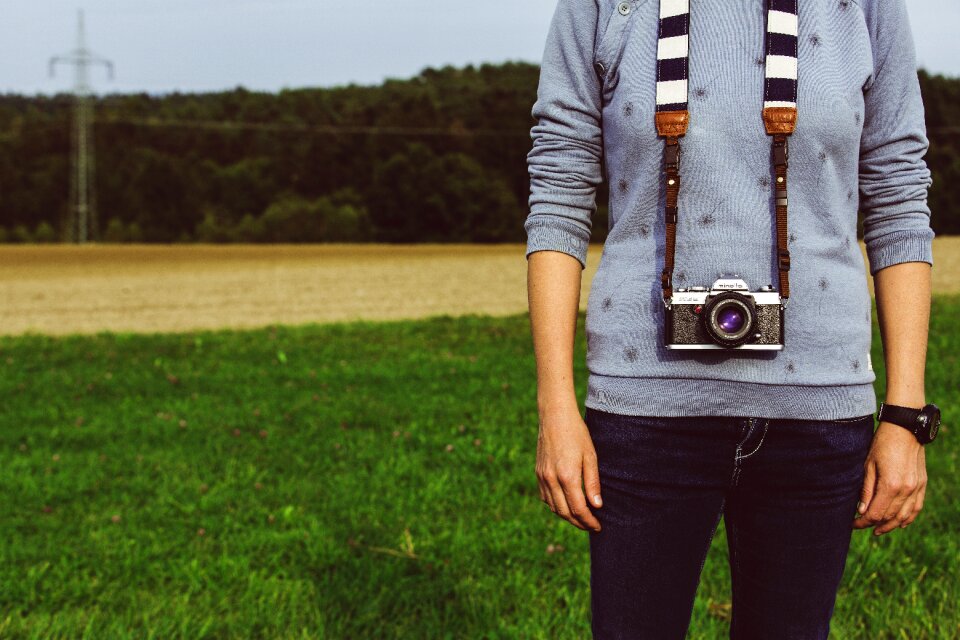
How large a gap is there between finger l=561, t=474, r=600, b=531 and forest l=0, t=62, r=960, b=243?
38783mm

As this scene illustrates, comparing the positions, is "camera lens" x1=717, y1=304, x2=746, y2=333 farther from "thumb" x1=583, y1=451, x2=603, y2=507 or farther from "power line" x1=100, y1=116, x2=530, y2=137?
"power line" x1=100, y1=116, x2=530, y2=137

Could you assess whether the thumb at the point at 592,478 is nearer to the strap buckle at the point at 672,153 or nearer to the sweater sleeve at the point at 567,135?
the sweater sleeve at the point at 567,135

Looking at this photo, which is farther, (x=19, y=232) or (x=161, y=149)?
(x=161, y=149)

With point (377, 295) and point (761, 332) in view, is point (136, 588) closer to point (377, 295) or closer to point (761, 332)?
point (761, 332)

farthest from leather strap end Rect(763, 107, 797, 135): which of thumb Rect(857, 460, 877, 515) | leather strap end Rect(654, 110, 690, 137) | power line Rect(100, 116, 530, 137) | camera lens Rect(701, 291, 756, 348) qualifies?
power line Rect(100, 116, 530, 137)

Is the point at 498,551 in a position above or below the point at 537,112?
below

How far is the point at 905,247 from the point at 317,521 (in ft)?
9.61

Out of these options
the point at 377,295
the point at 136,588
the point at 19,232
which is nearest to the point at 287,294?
the point at 377,295

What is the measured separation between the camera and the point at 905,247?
1.41 meters

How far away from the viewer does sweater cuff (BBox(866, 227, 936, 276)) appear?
1.40 metres

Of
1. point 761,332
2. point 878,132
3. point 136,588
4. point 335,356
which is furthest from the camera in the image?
point 335,356

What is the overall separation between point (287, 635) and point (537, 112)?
2074 millimetres

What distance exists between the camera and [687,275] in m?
1.31

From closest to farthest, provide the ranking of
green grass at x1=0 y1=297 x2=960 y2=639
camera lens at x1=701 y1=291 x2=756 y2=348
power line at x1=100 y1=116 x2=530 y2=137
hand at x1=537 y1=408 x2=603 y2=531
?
1. camera lens at x1=701 y1=291 x2=756 y2=348
2. hand at x1=537 y1=408 x2=603 y2=531
3. green grass at x1=0 y1=297 x2=960 y2=639
4. power line at x1=100 y1=116 x2=530 y2=137
